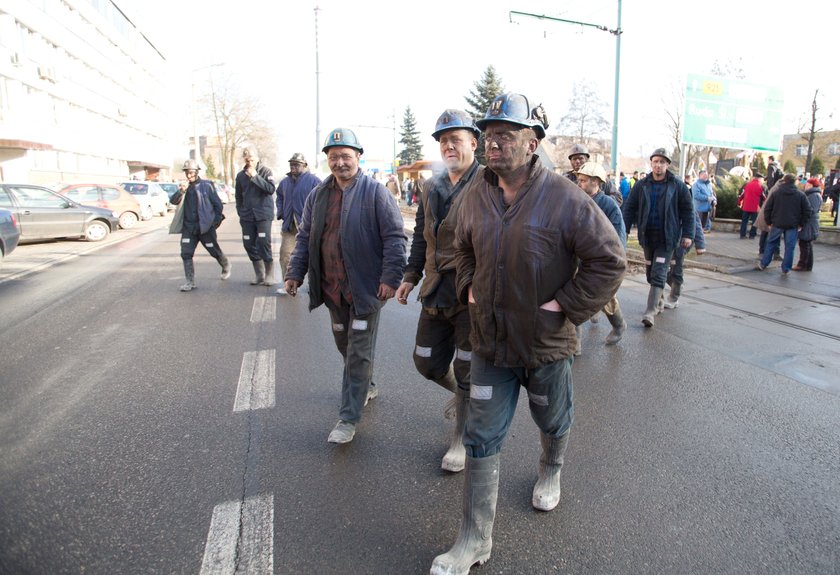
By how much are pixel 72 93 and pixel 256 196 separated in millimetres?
38620

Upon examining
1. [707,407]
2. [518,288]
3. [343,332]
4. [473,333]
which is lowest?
[707,407]

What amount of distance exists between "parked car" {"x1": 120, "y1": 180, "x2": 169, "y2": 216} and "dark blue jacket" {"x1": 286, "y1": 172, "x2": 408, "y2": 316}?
2280 cm

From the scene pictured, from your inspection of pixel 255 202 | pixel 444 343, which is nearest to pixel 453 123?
pixel 444 343

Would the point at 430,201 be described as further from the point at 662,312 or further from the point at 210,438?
the point at 662,312

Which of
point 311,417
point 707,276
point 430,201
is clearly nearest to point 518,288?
point 430,201

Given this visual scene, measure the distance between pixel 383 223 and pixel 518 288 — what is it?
1.54 m

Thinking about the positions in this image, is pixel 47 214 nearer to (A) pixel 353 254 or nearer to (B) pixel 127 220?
(B) pixel 127 220

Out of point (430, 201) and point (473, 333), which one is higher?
point (430, 201)

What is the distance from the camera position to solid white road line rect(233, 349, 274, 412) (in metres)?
4.22

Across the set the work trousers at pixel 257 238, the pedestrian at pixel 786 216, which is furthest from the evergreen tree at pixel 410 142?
the work trousers at pixel 257 238

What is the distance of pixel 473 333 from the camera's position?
2.55 metres

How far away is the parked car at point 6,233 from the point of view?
31.3 ft

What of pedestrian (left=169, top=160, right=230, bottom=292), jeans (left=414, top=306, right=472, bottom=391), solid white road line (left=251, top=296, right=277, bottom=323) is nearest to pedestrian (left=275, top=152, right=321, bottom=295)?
solid white road line (left=251, top=296, right=277, bottom=323)

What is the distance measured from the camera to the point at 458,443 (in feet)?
10.9
